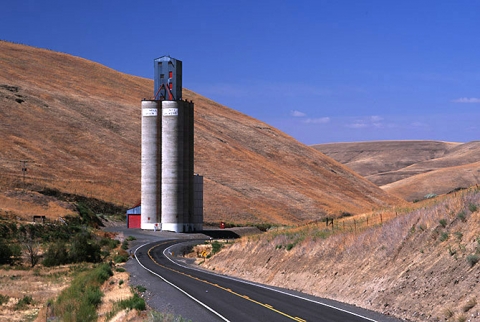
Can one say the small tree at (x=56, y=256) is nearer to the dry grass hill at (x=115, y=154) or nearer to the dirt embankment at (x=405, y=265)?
the dry grass hill at (x=115, y=154)

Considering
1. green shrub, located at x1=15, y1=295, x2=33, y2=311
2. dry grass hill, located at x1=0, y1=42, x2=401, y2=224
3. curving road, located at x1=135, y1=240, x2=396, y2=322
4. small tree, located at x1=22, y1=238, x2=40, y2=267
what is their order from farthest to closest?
dry grass hill, located at x1=0, y1=42, x2=401, y2=224, small tree, located at x1=22, y1=238, x2=40, y2=267, green shrub, located at x1=15, y1=295, x2=33, y2=311, curving road, located at x1=135, y1=240, x2=396, y2=322

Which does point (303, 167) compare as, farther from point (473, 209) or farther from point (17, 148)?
point (473, 209)

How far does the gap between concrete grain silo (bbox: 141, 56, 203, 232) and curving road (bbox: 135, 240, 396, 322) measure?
50.6 meters

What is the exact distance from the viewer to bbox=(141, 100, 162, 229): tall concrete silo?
9231cm

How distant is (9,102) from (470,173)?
124058 mm

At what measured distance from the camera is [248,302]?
2497 cm

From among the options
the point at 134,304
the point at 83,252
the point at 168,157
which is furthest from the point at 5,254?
the point at 134,304

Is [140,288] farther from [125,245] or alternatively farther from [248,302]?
[125,245]

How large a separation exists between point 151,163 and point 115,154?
36109mm

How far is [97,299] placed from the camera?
2941cm

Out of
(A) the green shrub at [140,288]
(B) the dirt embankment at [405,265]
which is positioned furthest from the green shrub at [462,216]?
(A) the green shrub at [140,288]

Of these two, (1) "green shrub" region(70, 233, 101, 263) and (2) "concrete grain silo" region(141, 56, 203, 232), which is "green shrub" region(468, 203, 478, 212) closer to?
(1) "green shrub" region(70, 233, 101, 263)

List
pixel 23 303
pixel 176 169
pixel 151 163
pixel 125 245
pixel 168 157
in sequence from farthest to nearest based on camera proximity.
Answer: pixel 151 163, pixel 168 157, pixel 176 169, pixel 125 245, pixel 23 303

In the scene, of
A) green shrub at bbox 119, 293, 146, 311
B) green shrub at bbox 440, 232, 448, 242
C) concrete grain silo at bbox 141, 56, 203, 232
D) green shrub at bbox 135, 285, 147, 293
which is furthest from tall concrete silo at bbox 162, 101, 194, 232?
green shrub at bbox 440, 232, 448, 242
